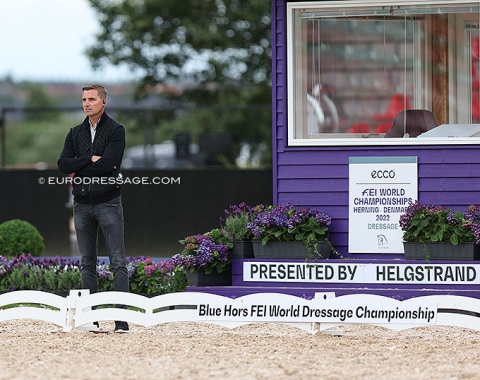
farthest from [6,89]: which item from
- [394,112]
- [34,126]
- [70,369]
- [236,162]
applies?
[70,369]

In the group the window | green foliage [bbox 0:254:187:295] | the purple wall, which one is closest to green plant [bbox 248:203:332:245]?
the purple wall

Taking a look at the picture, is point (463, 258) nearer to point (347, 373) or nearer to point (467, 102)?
point (467, 102)

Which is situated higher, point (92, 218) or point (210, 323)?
point (92, 218)

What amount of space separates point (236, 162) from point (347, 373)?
14507mm

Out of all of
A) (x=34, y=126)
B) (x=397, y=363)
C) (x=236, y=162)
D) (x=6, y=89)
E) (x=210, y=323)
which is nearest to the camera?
(x=397, y=363)

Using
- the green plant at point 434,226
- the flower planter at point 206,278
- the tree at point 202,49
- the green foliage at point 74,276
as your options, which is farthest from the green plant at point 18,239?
the tree at point 202,49

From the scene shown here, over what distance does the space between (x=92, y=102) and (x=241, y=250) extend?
1.82 metres

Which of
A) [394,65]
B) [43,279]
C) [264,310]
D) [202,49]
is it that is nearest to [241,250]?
[264,310]

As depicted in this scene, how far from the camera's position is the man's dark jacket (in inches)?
378

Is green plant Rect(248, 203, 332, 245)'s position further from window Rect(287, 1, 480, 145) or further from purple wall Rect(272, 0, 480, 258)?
window Rect(287, 1, 480, 145)

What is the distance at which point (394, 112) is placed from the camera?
12.0 meters

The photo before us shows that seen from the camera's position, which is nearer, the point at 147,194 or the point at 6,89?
the point at 147,194

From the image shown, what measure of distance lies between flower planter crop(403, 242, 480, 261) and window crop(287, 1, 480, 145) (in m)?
0.94

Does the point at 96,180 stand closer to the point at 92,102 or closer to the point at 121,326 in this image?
the point at 92,102
